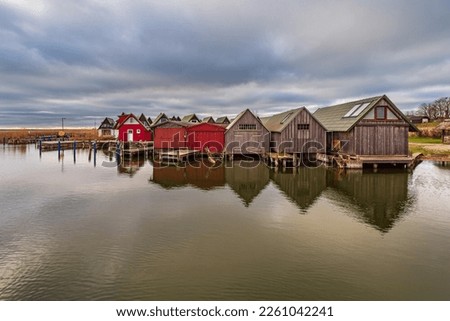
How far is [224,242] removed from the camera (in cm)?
1184

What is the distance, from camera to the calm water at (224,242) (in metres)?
8.46

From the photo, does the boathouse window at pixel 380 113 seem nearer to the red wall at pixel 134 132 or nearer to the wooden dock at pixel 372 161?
the wooden dock at pixel 372 161

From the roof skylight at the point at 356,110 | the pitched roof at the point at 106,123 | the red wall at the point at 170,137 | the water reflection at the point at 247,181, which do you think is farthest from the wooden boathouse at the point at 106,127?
the roof skylight at the point at 356,110

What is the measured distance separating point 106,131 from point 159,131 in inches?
2366

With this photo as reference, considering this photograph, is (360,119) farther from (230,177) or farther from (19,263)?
(19,263)

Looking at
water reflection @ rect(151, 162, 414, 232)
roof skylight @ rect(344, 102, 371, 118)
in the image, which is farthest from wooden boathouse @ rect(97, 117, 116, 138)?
roof skylight @ rect(344, 102, 371, 118)

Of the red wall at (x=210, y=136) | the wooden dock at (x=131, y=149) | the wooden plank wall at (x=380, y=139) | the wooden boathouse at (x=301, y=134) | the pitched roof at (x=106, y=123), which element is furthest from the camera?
the pitched roof at (x=106, y=123)

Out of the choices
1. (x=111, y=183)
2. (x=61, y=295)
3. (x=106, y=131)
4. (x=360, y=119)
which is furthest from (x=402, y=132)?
(x=106, y=131)

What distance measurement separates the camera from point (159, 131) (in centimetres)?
4816

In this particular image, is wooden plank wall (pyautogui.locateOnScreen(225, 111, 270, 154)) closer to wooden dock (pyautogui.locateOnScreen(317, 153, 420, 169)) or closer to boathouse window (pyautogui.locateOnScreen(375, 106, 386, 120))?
wooden dock (pyautogui.locateOnScreen(317, 153, 420, 169))

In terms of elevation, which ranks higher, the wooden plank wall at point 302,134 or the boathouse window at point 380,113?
the boathouse window at point 380,113

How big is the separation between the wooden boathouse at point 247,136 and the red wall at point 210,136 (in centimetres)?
186

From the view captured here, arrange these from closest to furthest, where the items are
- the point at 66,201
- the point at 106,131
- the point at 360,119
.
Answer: the point at 66,201 < the point at 360,119 < the point at 106,131

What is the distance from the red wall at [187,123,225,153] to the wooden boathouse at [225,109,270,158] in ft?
6.09
